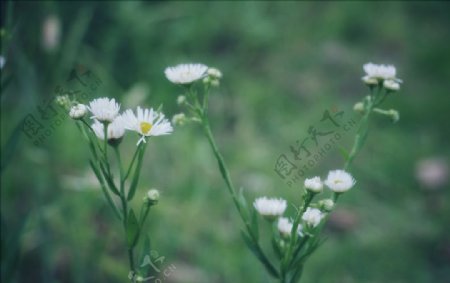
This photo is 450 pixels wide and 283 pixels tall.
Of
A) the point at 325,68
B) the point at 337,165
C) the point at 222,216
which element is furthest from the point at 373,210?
the point at 325,68

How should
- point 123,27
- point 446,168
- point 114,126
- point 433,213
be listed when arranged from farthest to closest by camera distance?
point 123,27, point 446,168, point 433,213, point 114,126

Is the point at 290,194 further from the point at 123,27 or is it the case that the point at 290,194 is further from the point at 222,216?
the point at 123,27

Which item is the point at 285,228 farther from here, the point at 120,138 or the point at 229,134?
the point at 229,134

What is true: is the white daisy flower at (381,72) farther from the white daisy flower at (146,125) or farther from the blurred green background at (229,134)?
the blurred green background at (229,134)

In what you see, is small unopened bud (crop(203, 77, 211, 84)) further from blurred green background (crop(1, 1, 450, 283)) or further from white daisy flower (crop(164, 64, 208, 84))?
blurred green background (crop(1, 1, 450, 283))

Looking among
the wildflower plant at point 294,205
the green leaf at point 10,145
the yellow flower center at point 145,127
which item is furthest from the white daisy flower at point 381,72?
the green leaf at point 10,145

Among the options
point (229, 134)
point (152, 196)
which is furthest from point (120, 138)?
point (229, 134)

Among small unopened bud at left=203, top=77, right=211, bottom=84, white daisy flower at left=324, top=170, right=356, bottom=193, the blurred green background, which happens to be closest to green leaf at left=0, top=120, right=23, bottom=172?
the blurred green background
